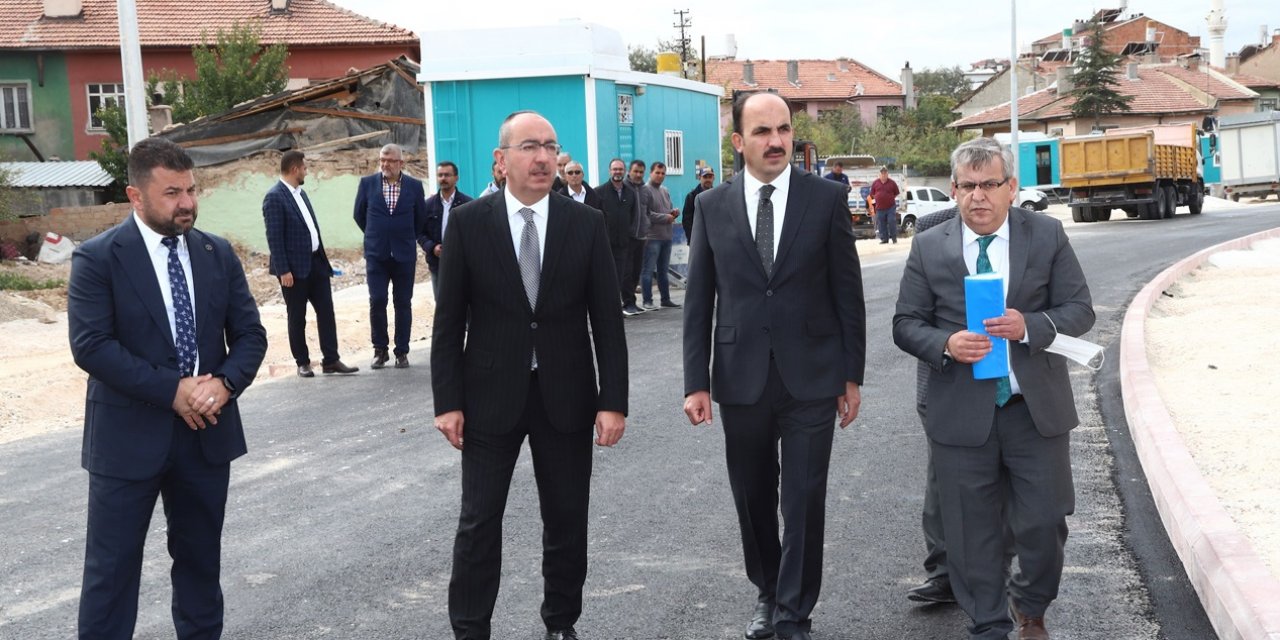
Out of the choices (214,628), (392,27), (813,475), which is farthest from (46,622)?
(392,27)

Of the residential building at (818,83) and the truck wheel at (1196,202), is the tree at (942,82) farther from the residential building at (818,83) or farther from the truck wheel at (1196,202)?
the truck wheel at (1196,202)

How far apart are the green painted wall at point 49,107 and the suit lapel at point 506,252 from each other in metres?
43.3

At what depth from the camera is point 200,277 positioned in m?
4.47

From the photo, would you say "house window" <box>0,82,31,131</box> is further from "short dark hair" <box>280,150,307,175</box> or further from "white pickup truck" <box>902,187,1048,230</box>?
"short dark hair" <box>280,150,307,175</box>

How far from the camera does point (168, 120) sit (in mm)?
34906

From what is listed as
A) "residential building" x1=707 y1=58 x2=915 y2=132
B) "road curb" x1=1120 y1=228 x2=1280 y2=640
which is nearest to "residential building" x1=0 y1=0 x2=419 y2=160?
"road curb" x1=1120 y1=228 x2=1280 y2=640

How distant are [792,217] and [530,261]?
97 centimetres

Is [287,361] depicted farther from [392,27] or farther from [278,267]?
[392,27]

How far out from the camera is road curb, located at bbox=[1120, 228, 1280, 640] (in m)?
4.74

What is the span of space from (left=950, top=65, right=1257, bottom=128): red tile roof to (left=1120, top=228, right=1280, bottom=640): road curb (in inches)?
2382

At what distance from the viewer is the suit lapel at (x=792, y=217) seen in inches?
193

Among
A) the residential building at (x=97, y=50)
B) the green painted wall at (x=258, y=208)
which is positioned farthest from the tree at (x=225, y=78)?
the green painted wall at (x=258, y=208)

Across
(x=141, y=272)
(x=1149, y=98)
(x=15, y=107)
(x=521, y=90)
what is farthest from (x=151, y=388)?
(x=1149, y=98)

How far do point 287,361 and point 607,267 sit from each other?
9.49 metres
